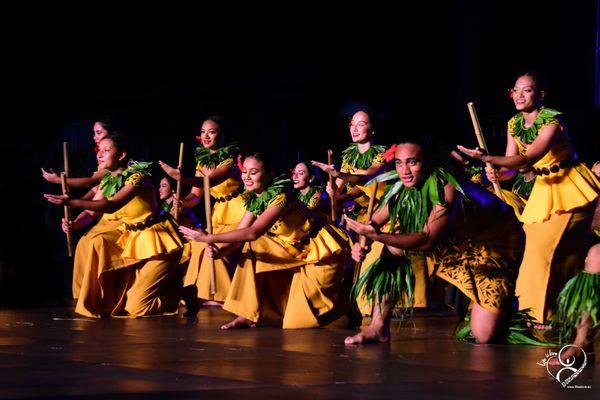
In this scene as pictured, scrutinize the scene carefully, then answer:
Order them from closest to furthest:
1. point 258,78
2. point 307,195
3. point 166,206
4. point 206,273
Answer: point 206,273 → point 307,195 → point 166,206 → point 258,78

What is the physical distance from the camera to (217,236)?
696cm

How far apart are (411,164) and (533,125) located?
4.04ft

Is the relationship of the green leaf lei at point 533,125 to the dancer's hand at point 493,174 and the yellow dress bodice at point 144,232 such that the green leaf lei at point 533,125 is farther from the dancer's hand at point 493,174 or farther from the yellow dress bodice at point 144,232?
the yellow dress bodice at point 144,232

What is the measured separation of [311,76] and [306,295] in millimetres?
5331

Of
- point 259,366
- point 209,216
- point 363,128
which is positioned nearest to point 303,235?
point 209,216

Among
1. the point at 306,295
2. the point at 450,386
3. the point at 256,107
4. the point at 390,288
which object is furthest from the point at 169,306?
the point at 256,107

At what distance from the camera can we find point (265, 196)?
23.4 feet

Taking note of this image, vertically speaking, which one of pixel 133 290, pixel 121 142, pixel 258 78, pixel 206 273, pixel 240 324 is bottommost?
pixel 240 324

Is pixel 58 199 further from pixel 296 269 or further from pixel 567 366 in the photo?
pixel 567 366

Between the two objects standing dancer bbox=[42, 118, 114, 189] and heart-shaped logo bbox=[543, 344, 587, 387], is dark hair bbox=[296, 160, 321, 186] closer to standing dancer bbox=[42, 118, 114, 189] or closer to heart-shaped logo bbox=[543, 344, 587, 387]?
standing dancer bbox=[42, 118, 114, 189]

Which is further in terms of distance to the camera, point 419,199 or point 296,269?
point 296,269

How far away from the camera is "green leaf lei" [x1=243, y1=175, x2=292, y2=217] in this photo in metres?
7.11

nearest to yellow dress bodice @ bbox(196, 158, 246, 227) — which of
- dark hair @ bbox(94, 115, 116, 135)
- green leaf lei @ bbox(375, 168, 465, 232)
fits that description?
dark hair @ bbox(94, 115, 116, 135)

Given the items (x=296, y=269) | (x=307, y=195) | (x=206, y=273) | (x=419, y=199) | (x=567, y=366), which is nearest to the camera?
(x=567, y=366)
